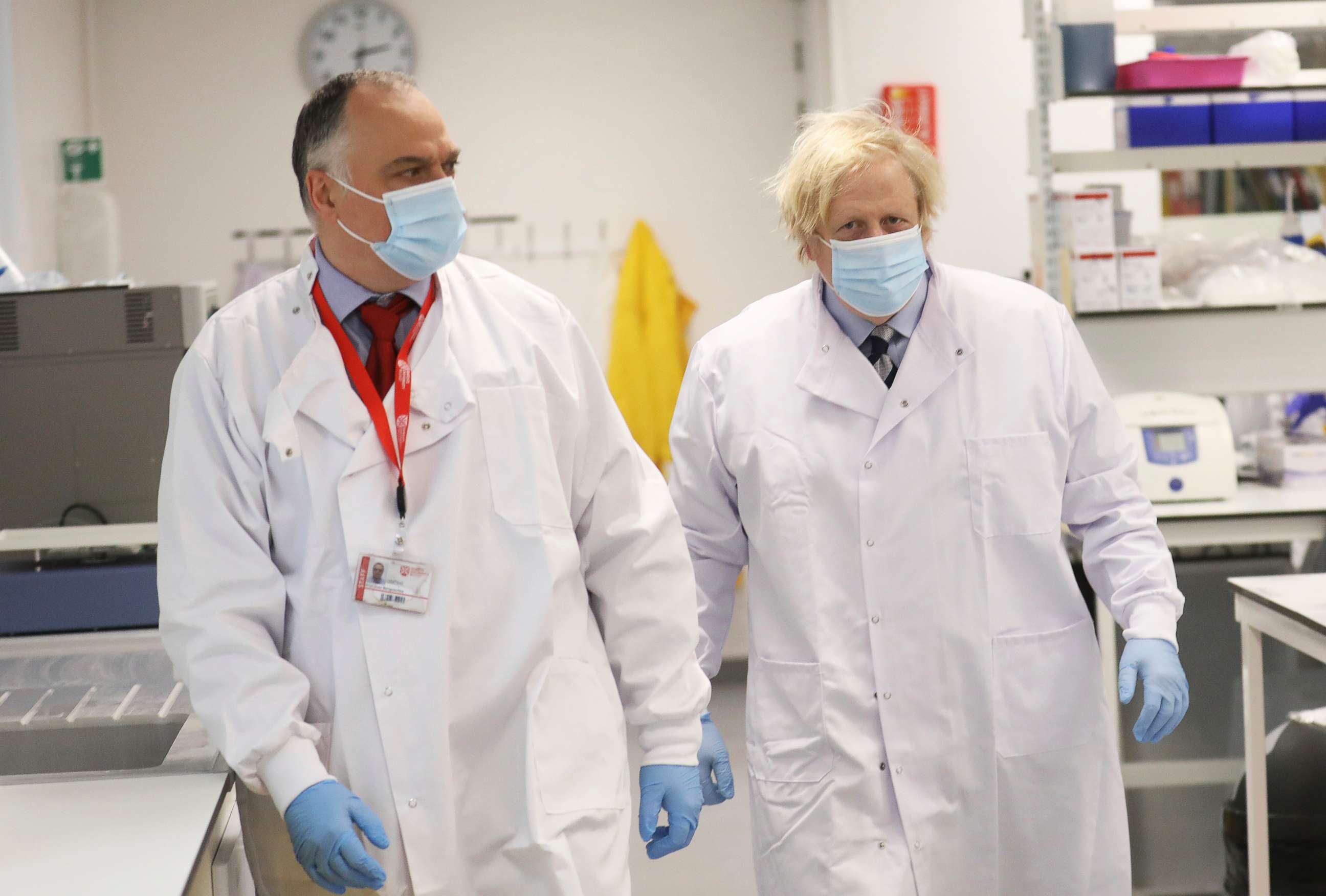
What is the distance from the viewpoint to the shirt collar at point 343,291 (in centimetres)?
148

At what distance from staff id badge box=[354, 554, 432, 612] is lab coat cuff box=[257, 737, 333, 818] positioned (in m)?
0.16

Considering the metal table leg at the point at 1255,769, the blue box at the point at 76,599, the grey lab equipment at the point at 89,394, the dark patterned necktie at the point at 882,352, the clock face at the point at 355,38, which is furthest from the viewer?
the clock face at the point at 355,38

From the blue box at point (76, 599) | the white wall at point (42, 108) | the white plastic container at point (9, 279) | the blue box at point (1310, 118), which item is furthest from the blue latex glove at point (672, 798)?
the white wall at point (42, 108)

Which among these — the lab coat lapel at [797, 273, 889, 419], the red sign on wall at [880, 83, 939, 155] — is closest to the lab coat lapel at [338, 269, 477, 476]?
the lab coat lapel at [797, 273, 889, 419]

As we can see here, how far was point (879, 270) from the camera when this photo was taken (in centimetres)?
177

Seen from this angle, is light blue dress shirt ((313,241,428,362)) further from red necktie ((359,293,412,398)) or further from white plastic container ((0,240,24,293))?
white plastic container ((0,240,24,293))

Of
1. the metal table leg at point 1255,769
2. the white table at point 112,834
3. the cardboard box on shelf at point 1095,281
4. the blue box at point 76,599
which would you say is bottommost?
the metal table leg at point 1255,769

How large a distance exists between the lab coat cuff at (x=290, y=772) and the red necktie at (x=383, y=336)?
0.39m

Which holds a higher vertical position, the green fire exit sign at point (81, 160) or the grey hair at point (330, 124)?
the green fire exit sign at point (81, 160)

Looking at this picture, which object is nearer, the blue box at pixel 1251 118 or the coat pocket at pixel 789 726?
the coat pocket at pixel 789 726

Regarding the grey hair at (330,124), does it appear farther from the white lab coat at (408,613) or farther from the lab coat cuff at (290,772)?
the lab coat cuff at (290,772)

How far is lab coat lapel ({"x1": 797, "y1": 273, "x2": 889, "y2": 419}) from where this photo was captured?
1784 mm

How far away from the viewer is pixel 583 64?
4707 millimetres

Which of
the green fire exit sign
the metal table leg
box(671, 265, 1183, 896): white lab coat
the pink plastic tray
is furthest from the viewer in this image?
the green fire exit sign
